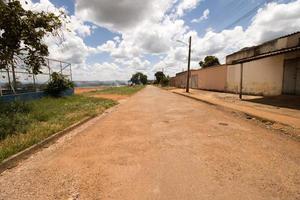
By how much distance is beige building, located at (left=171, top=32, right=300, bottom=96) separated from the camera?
14594 mm

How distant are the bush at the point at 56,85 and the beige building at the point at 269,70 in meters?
14.6

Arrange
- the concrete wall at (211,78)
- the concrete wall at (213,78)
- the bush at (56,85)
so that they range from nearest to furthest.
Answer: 1. the bush at (56,85)
2. the concrete wall at (213,78)
3. the concrete wall at (211,78)

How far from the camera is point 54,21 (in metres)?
9.17

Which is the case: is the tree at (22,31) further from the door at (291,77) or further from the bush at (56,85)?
the door at (291,77)

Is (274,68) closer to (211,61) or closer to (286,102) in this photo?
(286,102)

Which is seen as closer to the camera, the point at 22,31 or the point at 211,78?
the point at 22,31

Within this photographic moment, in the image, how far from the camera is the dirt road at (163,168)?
124 inches

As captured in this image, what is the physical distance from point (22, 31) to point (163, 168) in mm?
7946

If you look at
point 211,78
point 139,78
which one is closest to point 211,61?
point 211,78

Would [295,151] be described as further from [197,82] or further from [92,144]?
[197,82]

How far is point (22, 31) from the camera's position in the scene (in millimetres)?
8180

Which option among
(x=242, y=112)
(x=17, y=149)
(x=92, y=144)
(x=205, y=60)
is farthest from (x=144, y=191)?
(x=205, y=60)

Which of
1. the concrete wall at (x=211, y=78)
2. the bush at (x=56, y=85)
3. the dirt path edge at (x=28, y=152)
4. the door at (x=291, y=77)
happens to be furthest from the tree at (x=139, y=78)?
the dirt path edge at (x=28, y=152)

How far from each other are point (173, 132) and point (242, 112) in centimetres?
525
